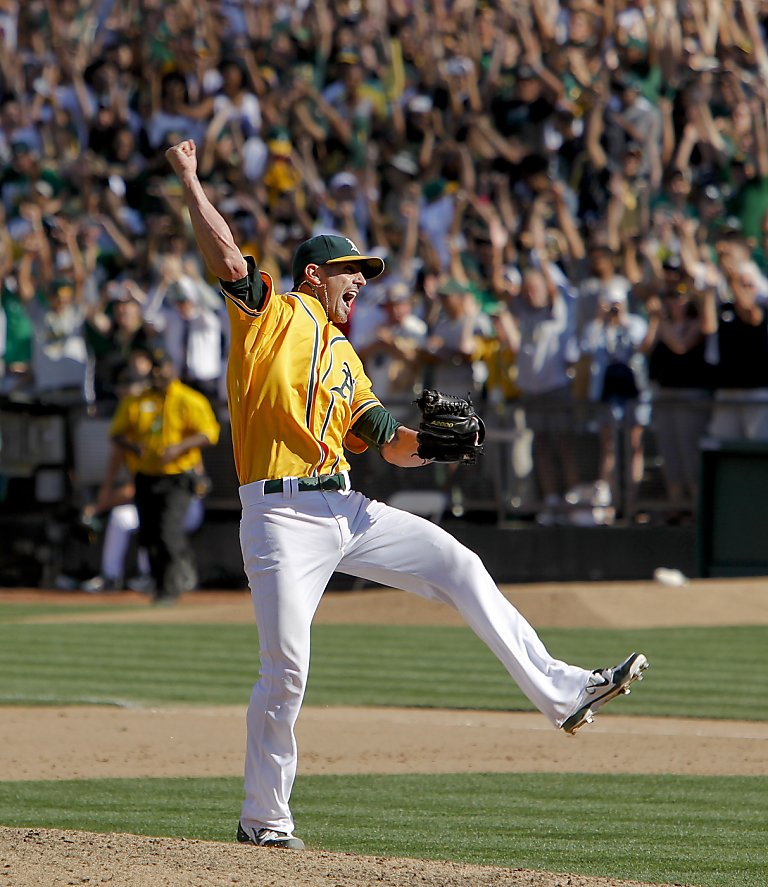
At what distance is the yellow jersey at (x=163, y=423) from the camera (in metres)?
14.8

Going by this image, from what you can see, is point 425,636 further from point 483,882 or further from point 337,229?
point 483,882

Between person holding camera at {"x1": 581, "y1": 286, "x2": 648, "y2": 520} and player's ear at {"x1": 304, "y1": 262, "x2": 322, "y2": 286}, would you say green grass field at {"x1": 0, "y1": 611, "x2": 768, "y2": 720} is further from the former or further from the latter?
player's ear at {"x1": 304, "y1": 262, "x2": 322, "y2": 286}

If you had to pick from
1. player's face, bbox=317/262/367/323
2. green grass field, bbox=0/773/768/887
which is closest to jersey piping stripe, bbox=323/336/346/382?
player's face, bbox=317/262/367/323

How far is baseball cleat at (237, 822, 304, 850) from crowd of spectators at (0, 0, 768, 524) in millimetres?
9339

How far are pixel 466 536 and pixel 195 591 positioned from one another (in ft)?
9.69

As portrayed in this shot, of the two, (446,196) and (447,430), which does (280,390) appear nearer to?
(447,430)

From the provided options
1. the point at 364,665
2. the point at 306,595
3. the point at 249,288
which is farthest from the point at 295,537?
the point at 364,665

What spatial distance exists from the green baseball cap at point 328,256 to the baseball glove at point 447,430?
0.53m

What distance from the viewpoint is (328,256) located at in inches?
231

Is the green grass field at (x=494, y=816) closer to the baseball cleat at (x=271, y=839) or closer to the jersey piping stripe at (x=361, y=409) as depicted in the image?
the baseball cleat at (x=271, y=839)

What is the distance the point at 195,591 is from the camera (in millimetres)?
16359

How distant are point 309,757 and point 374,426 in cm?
284

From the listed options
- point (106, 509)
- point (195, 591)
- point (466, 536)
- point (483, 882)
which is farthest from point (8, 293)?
point (483, 882)

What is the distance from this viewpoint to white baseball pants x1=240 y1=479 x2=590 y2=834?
554 cm
